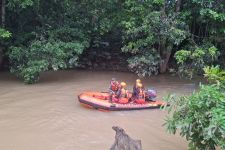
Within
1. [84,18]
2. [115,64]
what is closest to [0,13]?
[84,18]

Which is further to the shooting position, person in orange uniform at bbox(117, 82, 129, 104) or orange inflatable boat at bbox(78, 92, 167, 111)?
person in orange uniform at bbox(117, 82, 129, 104)

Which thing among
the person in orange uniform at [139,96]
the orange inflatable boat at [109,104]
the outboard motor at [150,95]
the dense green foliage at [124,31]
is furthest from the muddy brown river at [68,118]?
the dense green foliage at [124,31]

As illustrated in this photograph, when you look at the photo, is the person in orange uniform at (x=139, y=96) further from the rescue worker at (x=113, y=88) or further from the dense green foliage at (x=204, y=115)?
the dense green foliage at (x=204, y=115)

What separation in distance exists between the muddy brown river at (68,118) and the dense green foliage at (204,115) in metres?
1.64

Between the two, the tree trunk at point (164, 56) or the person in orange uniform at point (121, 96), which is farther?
the tree trunk at point (164, 56)

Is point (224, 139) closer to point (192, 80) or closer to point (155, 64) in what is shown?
point (155, 64)

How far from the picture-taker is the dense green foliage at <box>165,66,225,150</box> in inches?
212

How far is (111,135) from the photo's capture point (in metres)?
8.30

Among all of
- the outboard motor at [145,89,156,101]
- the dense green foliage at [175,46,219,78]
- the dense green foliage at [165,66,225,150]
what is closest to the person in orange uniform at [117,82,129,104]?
the outboard motor at [145,89,156,101]

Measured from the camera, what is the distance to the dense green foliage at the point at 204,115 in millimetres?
5375

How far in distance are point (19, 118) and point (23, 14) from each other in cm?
584

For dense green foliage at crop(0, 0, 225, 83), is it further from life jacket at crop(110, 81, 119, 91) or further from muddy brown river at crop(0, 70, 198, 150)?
life jacket at crop(110, 81, 119, 91)

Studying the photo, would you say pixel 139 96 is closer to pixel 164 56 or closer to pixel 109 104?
pixel 109 104

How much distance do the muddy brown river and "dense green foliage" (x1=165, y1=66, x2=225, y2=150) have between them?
164cm
